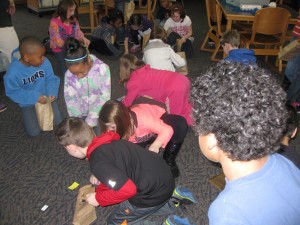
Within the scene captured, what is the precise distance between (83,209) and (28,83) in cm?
141

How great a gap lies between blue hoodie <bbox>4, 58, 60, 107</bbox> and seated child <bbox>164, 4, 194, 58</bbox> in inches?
93.4

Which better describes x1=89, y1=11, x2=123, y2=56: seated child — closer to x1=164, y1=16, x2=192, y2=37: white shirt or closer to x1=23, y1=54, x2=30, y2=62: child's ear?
x1=164, y1=16, x2=192, y2=37: white shirt

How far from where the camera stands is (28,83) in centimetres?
276

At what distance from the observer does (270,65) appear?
4484mm

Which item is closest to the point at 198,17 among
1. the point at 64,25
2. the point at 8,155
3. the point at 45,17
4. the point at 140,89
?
the point at 45,17

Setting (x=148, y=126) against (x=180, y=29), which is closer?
(x=148, y=126)

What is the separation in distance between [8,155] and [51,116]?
0.51m

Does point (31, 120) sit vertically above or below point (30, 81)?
below

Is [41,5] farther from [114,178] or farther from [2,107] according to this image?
[114,178]

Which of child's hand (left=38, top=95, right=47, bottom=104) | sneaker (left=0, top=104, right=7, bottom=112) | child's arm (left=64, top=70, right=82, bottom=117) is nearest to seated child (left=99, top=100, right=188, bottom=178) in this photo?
child's arm (left=64, top=70, right=82, bottom=117)

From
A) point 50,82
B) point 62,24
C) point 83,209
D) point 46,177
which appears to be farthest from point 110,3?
point 83,209

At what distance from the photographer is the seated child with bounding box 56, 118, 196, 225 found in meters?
1.46

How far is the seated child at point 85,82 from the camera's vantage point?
7.97 feet

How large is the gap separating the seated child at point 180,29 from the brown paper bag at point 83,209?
3223 mm
